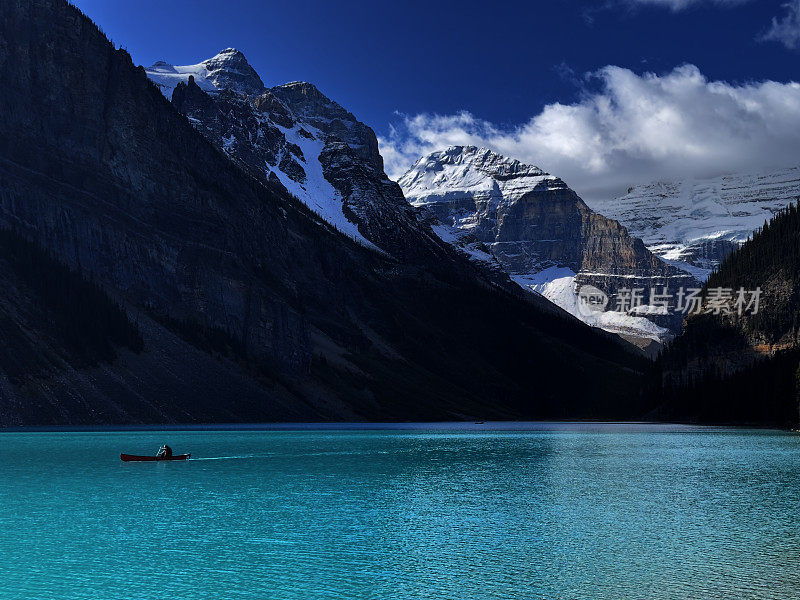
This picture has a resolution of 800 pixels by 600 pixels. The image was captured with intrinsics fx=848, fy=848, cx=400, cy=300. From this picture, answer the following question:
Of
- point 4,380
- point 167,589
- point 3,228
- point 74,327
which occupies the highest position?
point 3,228

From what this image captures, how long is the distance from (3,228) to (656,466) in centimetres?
15914

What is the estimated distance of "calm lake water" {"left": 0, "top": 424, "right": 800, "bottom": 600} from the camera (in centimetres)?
3697

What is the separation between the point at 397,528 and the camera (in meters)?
50.8

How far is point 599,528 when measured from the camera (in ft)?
166

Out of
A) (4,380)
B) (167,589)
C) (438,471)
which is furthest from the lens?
(4,380)

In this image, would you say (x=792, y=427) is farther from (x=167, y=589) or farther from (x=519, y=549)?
(x=167, y=589)

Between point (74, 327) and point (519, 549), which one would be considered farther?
point (74, 327)

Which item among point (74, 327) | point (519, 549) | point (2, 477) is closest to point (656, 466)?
point (519, 549)

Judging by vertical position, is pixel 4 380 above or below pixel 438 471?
above

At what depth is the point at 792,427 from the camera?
6722 inches

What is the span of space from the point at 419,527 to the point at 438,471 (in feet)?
114

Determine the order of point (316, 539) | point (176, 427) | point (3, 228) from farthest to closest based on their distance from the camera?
1. point (3, 228)
2. point (176, 427)
3. point (316, 539)

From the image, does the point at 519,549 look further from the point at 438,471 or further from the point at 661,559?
the point at 438,471

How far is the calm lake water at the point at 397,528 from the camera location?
37.0 meters
